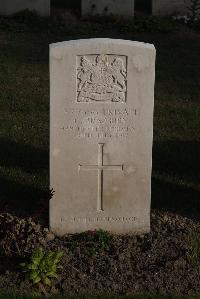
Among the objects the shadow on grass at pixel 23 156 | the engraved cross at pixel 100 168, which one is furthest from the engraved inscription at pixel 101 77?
the shadow on grass at pixel 23 156

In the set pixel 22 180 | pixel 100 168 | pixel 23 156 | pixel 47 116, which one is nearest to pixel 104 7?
pixel 47 116

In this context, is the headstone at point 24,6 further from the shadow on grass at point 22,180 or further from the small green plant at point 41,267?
the small green plant at point 41,267

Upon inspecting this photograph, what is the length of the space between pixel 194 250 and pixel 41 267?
1366 mm

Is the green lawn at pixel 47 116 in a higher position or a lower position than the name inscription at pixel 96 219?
higher

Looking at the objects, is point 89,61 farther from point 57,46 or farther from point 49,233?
point 49,233

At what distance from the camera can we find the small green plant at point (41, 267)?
5809mm

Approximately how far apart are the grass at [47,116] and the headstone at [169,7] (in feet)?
3.08

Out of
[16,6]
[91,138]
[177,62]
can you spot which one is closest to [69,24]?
[16,6]

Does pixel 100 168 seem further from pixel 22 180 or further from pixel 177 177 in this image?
pixel 177 177

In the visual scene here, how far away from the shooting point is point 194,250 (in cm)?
641

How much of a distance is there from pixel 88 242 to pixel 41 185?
1367 millimetres

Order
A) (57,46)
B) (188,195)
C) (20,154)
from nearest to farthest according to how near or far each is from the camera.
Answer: (57,46) → (188,195) → (20,154)

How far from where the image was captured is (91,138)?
256 inches

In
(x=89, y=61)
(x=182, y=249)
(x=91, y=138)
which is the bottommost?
(x=182, y=249)
